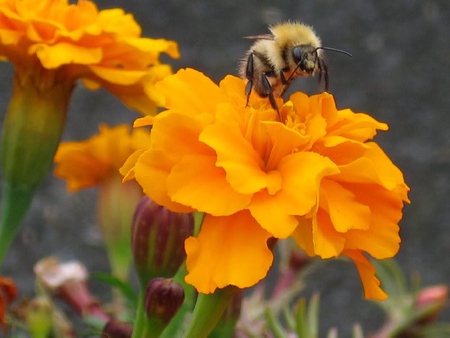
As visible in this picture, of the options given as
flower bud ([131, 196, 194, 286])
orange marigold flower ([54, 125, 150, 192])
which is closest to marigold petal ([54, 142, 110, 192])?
orange marigold flower ([54, 125, 150, 192])

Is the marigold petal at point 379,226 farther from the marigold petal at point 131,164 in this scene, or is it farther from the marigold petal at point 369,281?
the marigold petal at point 131,164

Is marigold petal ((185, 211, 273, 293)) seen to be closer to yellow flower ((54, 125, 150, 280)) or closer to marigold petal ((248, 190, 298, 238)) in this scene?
marigold petal ((248, 190, 298, 238))

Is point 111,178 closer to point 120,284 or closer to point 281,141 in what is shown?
point 120,284

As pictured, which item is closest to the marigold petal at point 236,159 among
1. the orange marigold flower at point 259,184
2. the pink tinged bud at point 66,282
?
the orange marigold flower at point 259,184

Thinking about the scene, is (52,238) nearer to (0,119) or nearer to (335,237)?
(0,119)

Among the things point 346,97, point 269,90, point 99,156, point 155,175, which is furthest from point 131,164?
point 346,97

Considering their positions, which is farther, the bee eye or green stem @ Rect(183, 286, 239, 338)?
the bee eye
